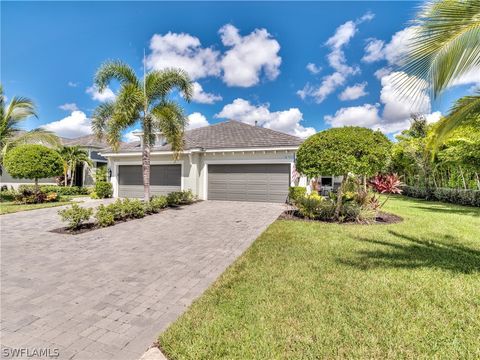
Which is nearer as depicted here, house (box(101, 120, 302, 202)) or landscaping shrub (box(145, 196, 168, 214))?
landscaping shrub (box(145, 196, 168, 214))

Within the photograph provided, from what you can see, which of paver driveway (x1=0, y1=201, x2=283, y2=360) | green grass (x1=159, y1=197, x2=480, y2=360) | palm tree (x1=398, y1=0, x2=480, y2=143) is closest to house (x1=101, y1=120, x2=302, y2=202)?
paver driveway (x1=0, y1=201, x2=283, y2=360)

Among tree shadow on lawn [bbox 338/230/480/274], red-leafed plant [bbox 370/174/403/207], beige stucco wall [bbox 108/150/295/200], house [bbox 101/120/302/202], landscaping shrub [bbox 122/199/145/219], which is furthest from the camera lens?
beige stucco wall [bbox 108/150/295/200]

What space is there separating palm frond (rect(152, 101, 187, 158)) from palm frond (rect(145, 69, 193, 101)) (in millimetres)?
537

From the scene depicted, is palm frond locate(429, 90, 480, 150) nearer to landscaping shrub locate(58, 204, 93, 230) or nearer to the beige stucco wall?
landscaping shrub locate(58, 204, 93, 230)

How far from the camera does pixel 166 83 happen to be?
1158cm

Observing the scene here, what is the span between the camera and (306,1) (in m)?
9.66

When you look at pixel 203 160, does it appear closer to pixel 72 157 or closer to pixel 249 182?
pixel 249 182

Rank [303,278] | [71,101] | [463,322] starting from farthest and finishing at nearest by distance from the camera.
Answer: [71,101] < [303,278] < [463,322]

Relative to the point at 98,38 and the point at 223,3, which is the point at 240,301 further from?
the point at 98,38

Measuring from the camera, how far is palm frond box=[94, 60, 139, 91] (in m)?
10.8

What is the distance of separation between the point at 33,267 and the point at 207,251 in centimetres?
361

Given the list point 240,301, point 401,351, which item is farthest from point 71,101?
point 401,351

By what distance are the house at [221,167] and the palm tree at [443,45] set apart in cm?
1031

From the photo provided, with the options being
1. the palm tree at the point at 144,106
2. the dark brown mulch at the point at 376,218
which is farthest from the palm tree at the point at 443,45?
the palm tree at the point at 144,106
